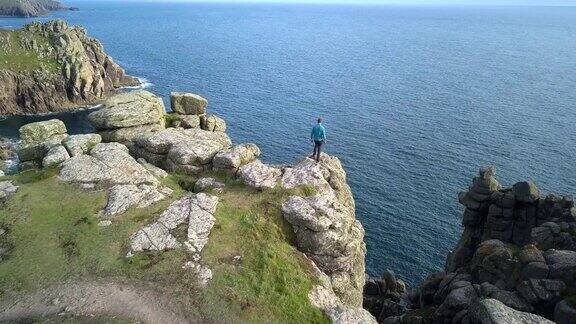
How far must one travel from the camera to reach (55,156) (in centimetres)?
4347

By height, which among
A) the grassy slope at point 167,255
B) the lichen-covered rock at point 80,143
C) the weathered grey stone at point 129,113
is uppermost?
the weathered grey stone at point 129,113

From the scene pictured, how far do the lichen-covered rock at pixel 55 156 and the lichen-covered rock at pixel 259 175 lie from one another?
56.5 ft

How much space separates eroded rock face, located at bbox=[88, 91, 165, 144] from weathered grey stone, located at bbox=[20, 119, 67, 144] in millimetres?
4988

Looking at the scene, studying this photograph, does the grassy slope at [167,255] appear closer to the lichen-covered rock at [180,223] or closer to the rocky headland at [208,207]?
the rocky headland at [208,207]

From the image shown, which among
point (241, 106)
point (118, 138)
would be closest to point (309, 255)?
point (118, 138)

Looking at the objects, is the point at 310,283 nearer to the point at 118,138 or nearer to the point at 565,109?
the point at 118,138

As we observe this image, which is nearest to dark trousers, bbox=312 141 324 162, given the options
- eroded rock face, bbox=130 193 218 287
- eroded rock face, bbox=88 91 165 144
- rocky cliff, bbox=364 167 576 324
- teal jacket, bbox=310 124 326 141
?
teal jacket, bbox=310 124 326 141

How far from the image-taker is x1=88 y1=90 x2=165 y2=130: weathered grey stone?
5072 cm

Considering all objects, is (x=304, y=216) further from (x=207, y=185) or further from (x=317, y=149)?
(x=317, y=149)

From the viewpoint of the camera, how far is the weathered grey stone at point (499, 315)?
28.8 m

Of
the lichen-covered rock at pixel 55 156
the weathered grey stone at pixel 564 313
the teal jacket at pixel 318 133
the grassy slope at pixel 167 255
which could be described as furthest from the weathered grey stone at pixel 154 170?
the weathered grey stone at pixel 564 313

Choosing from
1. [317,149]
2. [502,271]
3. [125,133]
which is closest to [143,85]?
[125,133]

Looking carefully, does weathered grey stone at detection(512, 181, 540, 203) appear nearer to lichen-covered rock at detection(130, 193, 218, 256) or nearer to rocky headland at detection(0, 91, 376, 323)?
rocky headland at detection(0, 91, 376, 323)

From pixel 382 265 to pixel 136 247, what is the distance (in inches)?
1690
